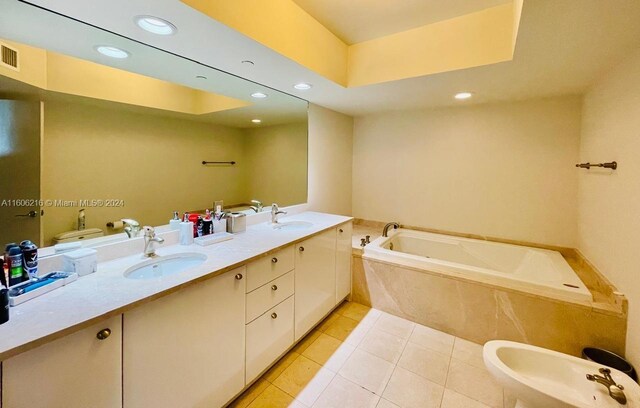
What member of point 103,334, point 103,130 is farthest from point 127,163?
point 103,334

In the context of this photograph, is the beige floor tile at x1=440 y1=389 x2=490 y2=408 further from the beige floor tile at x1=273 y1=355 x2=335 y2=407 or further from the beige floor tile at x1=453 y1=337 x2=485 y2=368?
the beige floor tile at x1=273 y1=355 x2=335 y2=407

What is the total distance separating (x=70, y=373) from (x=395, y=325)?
2096 mm

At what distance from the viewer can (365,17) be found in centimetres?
178

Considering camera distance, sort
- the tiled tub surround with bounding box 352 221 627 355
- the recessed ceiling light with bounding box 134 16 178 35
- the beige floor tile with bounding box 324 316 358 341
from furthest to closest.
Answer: the beige floor tile with bounding box 324 316 358 341, the tiled tub surround with bounding box 352 221 627 355, the recessed ceiling light with bounding box 134 16 178 35

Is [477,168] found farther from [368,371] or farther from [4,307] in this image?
[4,307]

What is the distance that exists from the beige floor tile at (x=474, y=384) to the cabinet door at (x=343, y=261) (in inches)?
39.5

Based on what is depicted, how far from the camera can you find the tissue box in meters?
1.15

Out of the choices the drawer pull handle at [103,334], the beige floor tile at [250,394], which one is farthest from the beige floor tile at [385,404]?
the drawer pull handle at [103,334]

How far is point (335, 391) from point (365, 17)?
2436 mm

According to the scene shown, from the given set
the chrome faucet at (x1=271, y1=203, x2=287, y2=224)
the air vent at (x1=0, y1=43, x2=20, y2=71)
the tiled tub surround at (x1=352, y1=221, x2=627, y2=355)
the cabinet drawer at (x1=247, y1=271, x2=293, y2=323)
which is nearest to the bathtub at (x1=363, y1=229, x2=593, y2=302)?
the tiled tub surround at (x1=352, y1=221, x2=627, y2=355)

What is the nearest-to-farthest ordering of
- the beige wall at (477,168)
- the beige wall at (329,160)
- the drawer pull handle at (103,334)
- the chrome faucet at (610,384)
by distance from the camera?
1. the drawer pull handle at (103,334)
2. the chrome faucet at (610,384)
3. the beige wall at (477,168)
4. the beige wall at (329,160)

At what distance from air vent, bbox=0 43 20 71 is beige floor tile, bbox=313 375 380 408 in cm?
221

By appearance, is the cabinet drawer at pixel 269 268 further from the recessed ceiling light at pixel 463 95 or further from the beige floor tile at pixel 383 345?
the recessed ceiling light at pixel 463 95

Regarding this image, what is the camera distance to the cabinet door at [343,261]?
2.35m
